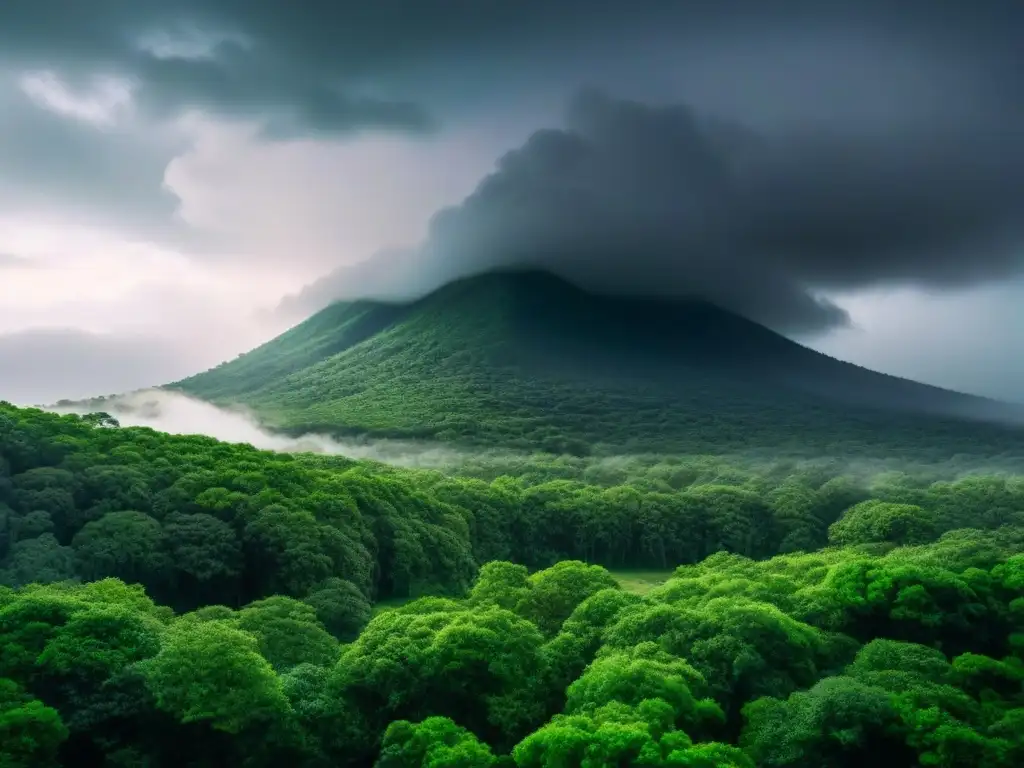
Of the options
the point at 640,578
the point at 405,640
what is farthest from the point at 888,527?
the point at 405,640

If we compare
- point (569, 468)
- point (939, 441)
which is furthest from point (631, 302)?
point (569, 468)

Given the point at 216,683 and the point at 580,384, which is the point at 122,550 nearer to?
the point at 216,683

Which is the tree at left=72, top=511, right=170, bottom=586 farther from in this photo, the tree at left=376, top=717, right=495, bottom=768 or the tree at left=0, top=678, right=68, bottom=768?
the tree at left=376, top=717, right=495, bottom=768

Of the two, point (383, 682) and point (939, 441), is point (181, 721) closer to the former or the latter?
point (383, 682)

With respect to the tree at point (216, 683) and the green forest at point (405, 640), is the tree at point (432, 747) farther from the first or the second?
the tree at point (216, 683)

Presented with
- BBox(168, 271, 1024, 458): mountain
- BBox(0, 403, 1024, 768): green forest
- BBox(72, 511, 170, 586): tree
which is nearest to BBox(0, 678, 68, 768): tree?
BBox(0, 403, 1024, 768): green forest
